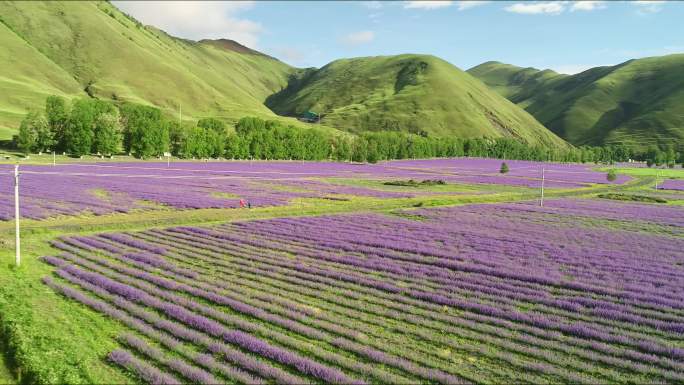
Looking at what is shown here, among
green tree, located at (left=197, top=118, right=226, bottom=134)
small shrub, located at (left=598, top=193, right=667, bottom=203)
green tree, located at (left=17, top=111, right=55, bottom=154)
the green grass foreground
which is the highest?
green tree, located at (left=197, top=118, right=226, bottom=134)

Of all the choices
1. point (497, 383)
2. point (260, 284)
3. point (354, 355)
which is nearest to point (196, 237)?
point (260, 284)

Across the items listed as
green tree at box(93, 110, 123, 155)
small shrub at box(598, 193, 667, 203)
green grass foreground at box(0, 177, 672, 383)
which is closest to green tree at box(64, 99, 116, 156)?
green tree at box(93, 110, 123, 155)

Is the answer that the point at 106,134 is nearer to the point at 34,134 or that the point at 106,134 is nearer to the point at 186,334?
the point at 34,134

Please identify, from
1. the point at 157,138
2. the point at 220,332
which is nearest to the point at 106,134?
the point at 157,138

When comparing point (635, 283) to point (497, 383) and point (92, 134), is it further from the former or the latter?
point (92, 134)

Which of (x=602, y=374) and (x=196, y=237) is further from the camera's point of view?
(x=196, y=237)

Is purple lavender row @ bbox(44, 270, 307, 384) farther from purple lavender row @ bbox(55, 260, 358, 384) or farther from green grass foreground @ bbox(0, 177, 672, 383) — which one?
green grass foreground @ bbox(0, 177, 672, 383)

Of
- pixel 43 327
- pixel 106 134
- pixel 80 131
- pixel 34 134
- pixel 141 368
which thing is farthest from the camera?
pixel 106 134
